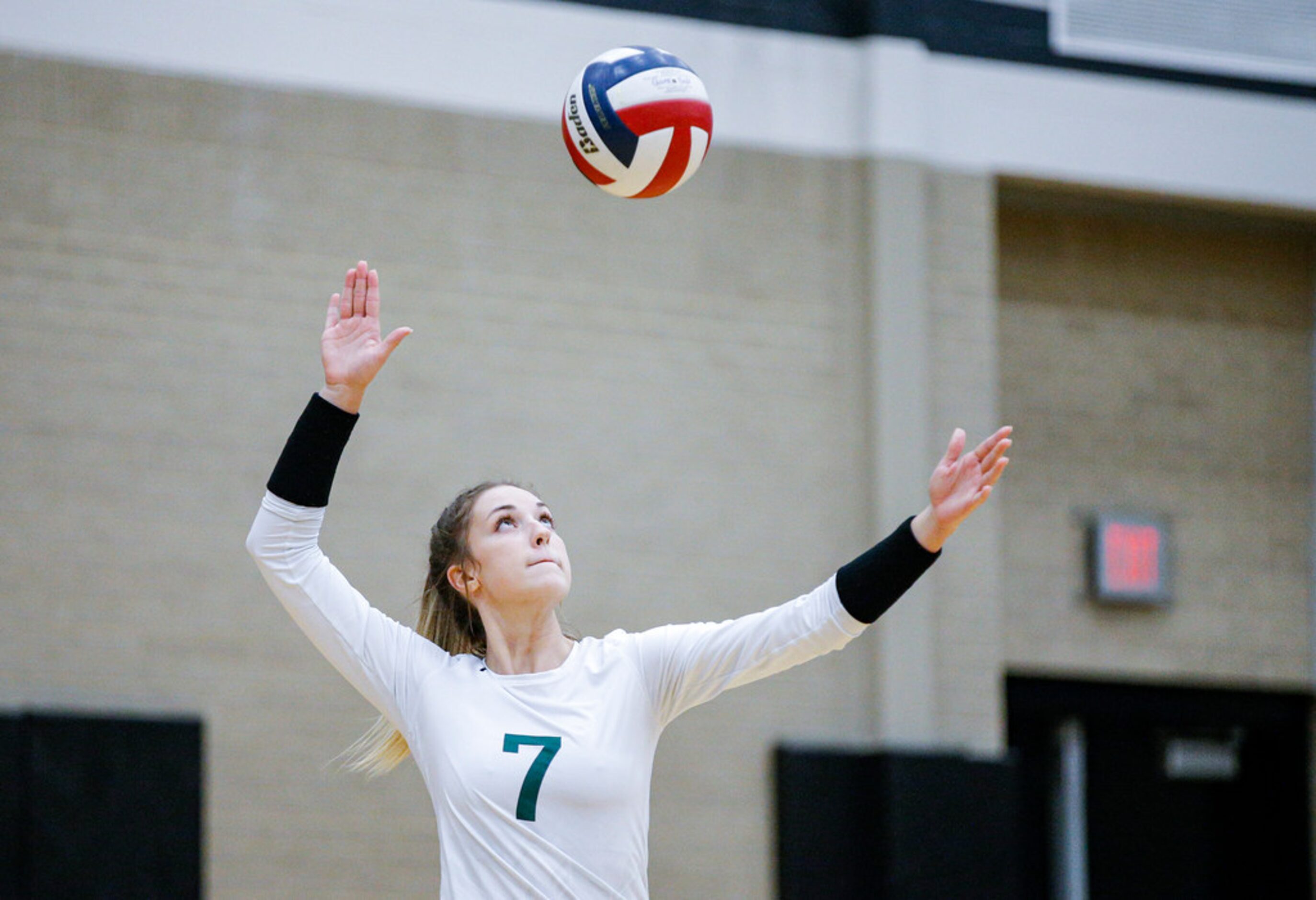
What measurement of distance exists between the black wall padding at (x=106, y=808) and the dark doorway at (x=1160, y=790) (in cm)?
397

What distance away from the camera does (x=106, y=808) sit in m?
6.66

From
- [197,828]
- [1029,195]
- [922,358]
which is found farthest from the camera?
[1029,195]

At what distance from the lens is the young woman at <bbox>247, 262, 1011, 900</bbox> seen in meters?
3.29

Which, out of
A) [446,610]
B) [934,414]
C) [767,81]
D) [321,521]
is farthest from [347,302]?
[934,414]

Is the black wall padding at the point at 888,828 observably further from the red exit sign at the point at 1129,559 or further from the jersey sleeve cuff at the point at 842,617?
the jersey sleeve cuff at the point at 842,617

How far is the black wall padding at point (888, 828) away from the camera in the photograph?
7.62 meters

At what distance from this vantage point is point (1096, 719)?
A: 28.9ft

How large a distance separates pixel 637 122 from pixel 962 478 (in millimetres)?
1735

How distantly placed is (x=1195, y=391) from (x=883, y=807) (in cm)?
294

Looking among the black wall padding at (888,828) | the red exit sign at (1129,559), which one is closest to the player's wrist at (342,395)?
the black wall padding at (888,828)

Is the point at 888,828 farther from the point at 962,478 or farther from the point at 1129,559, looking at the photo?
the point at 962,478

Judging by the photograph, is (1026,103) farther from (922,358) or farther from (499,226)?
(499,226)

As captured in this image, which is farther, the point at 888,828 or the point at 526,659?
the point at 888,828

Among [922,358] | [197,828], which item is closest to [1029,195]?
[922,358]
